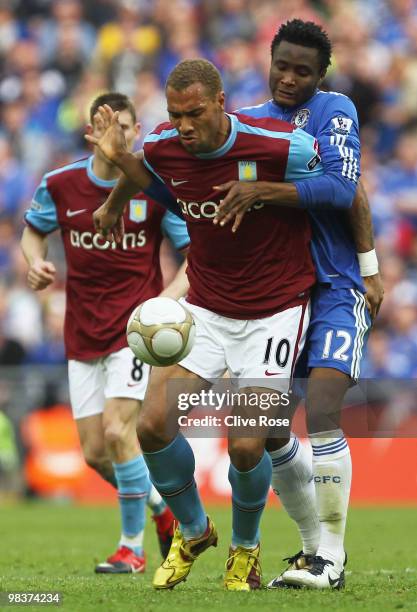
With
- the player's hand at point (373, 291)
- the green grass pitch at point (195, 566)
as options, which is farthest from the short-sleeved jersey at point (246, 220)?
the green grass pitch at point (195, 566)

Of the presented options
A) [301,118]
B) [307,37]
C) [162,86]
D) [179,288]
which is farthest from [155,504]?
[162,86]

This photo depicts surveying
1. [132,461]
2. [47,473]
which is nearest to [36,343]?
[47,473]

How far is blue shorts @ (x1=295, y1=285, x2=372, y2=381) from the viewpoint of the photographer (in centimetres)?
640

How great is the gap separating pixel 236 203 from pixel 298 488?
1758 mm

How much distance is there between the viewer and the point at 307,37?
655cm

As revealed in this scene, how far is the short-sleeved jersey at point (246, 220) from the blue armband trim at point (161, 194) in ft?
0.43

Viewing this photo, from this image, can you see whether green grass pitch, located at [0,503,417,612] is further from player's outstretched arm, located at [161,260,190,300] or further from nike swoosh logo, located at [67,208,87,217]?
nike swoosh logo, located at [67,208,87,217]

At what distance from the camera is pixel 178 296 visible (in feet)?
25.3

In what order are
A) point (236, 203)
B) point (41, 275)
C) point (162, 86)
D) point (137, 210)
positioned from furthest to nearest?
point (162, 86) < point (137, 210) < point (41, 275) < point (236, 203)

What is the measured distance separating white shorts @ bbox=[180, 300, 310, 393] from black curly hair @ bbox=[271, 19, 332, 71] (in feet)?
4.35

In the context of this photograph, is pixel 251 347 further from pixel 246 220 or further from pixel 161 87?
pixel 161 87

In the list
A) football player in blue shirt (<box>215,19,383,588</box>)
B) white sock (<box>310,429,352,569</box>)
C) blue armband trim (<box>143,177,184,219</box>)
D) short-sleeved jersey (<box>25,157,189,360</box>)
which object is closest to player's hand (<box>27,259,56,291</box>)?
short-sleeved jersey (<box>25,157,189,360</box>)

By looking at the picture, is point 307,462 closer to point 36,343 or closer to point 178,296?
point 178,296

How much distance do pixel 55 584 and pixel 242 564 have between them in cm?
105
